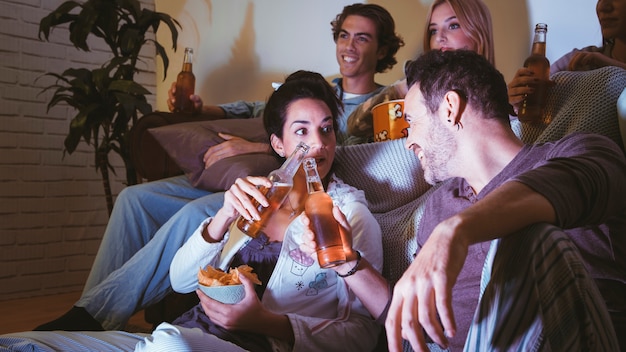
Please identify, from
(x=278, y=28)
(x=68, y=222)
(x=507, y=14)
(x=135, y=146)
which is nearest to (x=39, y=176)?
(x=68, y=222)

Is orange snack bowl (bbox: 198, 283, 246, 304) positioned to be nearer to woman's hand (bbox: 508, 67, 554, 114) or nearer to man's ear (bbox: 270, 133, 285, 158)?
man's ear (bbox: 270, 133, 285, 158)

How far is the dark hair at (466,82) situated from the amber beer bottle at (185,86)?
1.48m

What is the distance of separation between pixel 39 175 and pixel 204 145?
5.03 ft

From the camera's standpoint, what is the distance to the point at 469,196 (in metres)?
1.29

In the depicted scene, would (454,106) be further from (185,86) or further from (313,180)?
(185,86)

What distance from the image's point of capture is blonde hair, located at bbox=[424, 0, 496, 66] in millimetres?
2113

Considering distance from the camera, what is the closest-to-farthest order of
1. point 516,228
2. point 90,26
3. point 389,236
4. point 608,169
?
1. point 516,228
2. point 608,169
3. point 389,236
4. point 90,26

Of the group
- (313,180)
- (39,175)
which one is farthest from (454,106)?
(39,175)

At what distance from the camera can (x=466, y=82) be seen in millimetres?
1243

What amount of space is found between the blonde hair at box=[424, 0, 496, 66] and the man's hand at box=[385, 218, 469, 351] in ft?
4.66

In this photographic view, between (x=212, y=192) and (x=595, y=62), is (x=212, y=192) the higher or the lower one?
the lower one

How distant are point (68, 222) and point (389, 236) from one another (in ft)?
7.91

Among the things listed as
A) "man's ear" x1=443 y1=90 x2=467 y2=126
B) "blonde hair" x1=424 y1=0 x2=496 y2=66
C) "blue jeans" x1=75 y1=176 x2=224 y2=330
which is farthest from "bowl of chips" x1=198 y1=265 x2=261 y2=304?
"blonde hair" x1=424 y1=0 x2=496 y2=66

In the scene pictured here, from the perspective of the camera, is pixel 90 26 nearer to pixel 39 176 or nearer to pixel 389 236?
pixel 39 176
